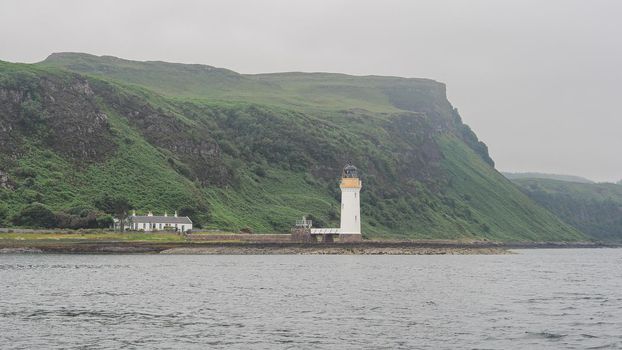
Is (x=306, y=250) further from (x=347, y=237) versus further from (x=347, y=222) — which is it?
(x=347, y=222)

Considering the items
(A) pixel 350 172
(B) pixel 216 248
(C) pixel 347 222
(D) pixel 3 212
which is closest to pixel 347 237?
(C) pixel 347 222

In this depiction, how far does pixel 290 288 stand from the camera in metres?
77.9

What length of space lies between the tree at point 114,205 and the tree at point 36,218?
1264 cm

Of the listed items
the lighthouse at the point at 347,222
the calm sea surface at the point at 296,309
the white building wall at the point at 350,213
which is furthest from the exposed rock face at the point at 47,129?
the calm sea surface at the point at 296,309

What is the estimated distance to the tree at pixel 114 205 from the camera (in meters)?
157

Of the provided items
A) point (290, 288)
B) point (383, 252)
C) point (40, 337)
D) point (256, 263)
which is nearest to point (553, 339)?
point (40, 337)

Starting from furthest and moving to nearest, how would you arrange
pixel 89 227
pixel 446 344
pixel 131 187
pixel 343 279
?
pixel 131 187, pixel 89 227, pixel 343 279, pixel 446 344

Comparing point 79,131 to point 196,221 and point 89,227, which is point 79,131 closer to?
point 196,221

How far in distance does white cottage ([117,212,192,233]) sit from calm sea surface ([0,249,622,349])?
156 ft

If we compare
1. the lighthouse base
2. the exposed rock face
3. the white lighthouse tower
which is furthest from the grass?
the exposed rock face

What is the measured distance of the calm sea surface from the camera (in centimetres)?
4678

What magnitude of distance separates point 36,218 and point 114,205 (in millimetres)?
21410

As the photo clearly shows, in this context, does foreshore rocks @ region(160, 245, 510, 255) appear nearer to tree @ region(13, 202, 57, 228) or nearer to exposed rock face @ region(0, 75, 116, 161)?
tree @ region(13, 202, 57, 228)

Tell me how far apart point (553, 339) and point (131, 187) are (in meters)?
147
